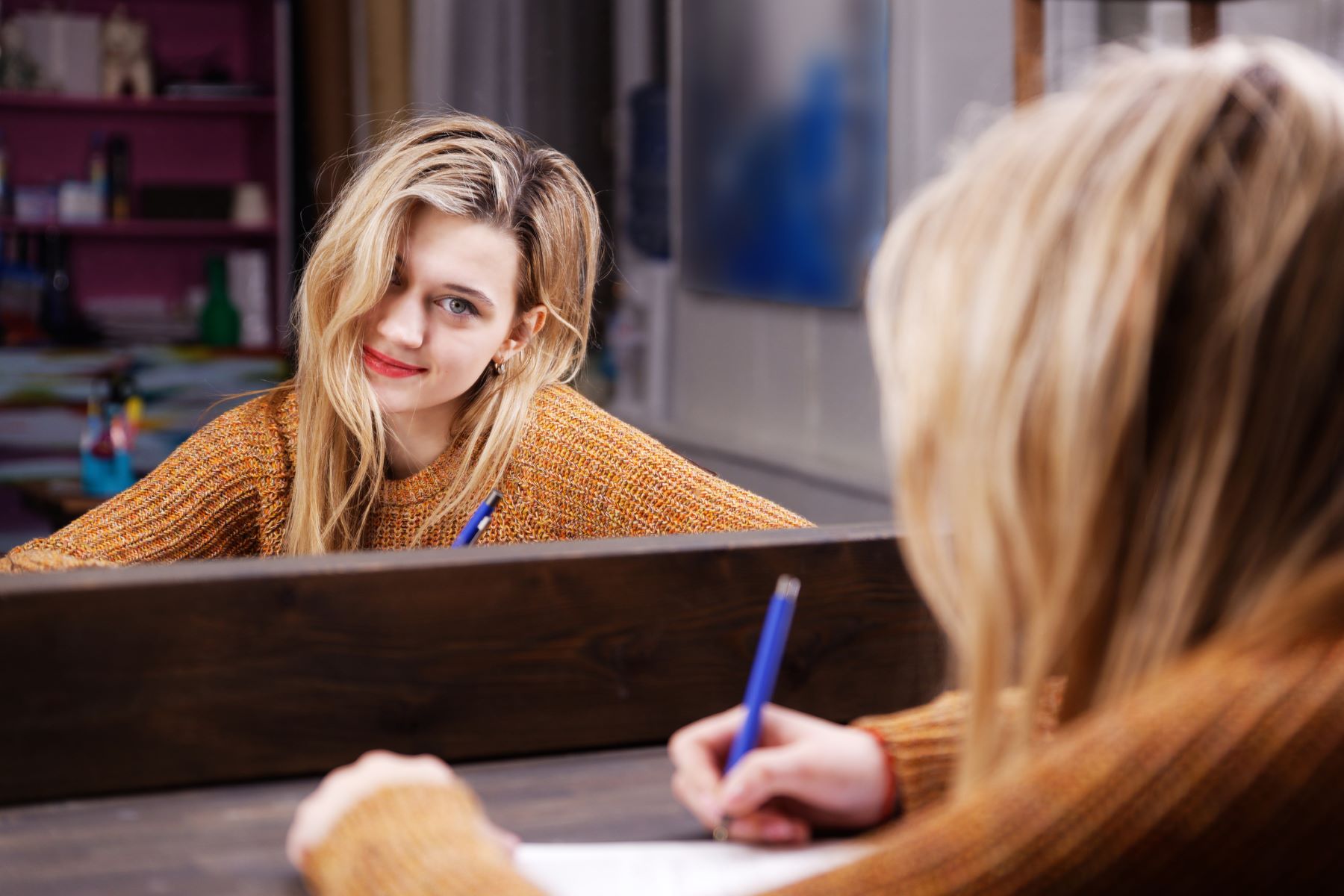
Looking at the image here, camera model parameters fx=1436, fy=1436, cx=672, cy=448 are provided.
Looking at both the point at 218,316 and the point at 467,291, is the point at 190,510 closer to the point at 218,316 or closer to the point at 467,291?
the point at 467,291

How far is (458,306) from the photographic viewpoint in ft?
5.11

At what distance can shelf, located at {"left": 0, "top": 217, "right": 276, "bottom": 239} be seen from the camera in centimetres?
462

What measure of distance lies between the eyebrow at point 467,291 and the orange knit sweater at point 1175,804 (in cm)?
107

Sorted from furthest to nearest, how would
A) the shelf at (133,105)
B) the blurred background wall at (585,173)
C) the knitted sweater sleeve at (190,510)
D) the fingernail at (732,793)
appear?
the shelf at (133,105)
the blurred background wall at (585,173)
the knitted sweater sleeve at (190,510)
the fingernail at (732,793)

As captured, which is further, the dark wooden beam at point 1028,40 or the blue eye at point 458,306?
the dark wooden beam at point 1028,40

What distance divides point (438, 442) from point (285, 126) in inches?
136

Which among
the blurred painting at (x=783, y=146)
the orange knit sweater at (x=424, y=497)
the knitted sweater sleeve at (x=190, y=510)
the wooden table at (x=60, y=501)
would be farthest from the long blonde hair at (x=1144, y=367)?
the blurred painting at (x=783, y=146)

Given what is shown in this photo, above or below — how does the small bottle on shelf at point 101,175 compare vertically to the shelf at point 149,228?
above

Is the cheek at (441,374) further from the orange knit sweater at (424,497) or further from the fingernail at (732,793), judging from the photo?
the fingernail at (732,793)

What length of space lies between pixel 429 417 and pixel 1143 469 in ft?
3.78

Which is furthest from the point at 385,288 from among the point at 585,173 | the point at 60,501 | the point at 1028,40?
the point at 585,173

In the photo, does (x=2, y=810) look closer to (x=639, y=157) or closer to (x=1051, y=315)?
(x=1051, y=315)

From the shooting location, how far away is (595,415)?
1683 mm

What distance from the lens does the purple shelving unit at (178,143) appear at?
→ 475cm
